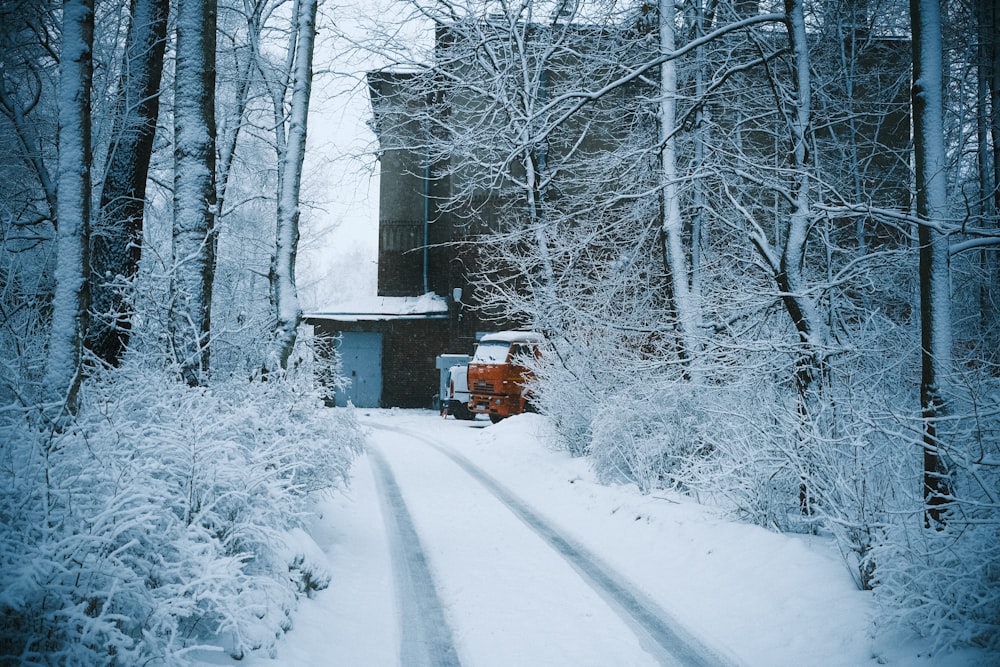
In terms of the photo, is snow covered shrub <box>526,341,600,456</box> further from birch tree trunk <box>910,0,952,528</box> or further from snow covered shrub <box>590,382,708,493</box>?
birch tree trunk <box>910,0,952,528</box>

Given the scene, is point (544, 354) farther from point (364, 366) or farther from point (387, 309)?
point (387, 309)

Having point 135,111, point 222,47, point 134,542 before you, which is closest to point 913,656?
point 134,542

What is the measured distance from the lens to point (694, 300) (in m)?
8.89

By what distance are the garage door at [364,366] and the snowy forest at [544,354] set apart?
45.9 ft

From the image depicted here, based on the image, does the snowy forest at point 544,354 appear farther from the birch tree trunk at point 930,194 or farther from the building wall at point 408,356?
the building wall at point 408,356

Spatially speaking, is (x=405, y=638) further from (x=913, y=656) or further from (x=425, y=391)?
(x=425, y=391)

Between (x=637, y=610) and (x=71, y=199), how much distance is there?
18.1 ft

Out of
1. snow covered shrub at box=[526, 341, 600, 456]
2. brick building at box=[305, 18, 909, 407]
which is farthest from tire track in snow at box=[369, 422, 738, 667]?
brick building at box=[305, 18, 909, 407]

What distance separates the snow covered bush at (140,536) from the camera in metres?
2.51

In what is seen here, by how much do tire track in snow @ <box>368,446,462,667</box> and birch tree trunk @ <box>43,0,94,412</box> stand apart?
3054 mm

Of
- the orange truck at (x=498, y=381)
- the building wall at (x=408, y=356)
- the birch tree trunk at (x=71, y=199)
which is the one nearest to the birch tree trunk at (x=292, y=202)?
the birch tree trunk at (x=71, y=199)

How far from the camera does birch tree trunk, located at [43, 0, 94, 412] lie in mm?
4477

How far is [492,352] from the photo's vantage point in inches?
717

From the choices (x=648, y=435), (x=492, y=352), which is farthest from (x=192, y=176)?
(x=492, y=352)
